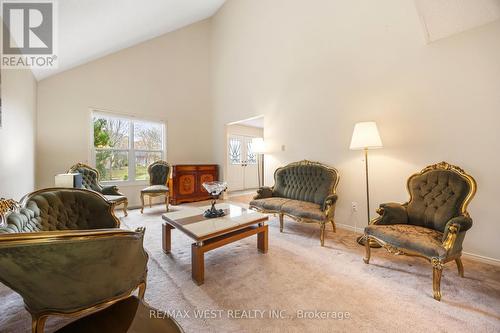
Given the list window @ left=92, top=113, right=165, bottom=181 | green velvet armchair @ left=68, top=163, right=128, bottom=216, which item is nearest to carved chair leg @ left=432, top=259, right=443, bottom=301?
green velvet armchair @ left=68, top=163, right=128, bottom=216

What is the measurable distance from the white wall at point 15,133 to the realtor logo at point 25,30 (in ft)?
0.55

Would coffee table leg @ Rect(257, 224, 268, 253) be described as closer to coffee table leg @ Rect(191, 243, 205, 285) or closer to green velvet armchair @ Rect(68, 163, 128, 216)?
coffee table leg @ Rect(191, 243, 205, 285)

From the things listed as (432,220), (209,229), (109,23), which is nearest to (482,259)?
(432,220)

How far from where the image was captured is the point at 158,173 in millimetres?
4820

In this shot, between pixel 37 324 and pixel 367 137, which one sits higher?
pixel 367 137

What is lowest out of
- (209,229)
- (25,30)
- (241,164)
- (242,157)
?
(209,229)

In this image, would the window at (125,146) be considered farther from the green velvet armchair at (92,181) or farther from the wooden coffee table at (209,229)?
the wooden coffee table at (209,229)

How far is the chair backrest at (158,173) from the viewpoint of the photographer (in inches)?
187

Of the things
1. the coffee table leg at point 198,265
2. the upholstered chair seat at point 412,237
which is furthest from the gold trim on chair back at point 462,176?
the coffee table leg at point 198,265

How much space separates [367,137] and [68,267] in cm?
304

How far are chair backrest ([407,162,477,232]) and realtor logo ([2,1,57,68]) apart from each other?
429 cm

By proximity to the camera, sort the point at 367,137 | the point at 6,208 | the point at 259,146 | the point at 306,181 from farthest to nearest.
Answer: the point at 259,146, the point at 306,181, the point at 367,137, the point at 6,208

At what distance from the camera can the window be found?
14.7 feet

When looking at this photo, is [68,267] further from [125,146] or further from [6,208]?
[125,146]
